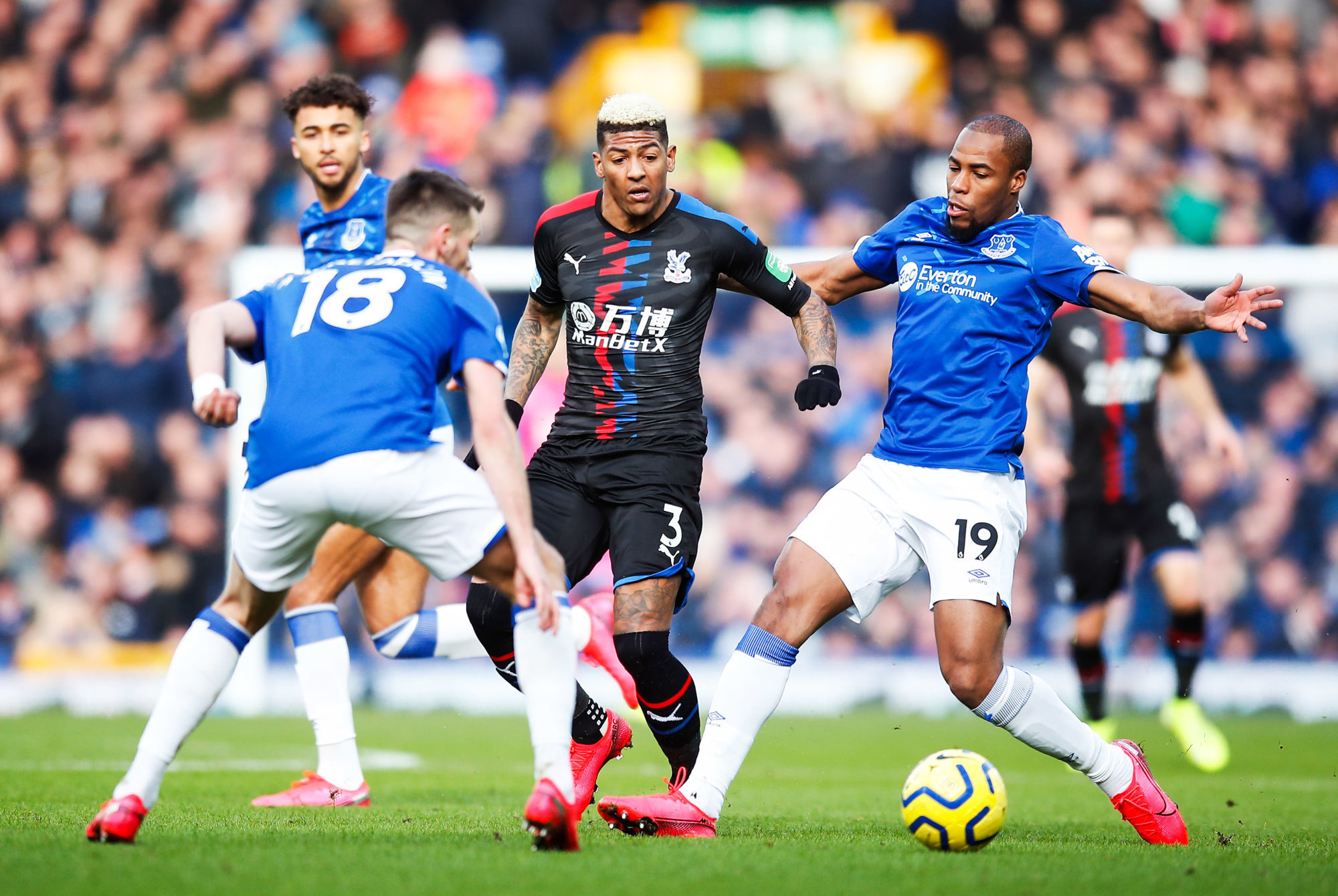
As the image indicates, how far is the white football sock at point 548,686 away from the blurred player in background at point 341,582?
1485 mm

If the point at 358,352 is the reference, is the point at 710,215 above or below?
above

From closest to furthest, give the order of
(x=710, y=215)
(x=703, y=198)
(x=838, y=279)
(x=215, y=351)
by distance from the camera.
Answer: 1. (x=215, y=351)
2. (x=710, y=215)
3. (x=838, y=279)
4. (x=703, y=198)

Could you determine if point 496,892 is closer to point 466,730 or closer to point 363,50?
point 466,730

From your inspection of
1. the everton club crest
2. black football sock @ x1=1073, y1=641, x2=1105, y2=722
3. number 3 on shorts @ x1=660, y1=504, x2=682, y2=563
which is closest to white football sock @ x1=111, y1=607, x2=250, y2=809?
number 3 on shorts @ x1=660, y1=504, x2=682, y2=563

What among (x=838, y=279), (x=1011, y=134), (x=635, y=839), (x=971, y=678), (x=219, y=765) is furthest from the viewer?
(x=219, y=765)

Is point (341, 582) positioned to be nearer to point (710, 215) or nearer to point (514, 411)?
point (514, 411)

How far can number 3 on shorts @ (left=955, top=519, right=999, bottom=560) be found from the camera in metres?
4.78

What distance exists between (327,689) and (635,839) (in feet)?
5.45

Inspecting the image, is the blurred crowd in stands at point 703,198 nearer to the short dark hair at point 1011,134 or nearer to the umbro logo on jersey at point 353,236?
the umbro logo on jersey at point 353,236

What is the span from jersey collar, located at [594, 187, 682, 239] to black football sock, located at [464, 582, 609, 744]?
4.63 feet

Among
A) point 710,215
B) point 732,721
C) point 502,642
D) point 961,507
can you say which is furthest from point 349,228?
point 961,507

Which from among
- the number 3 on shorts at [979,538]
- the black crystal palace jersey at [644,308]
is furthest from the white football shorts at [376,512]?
the number 3 on shorts at [979,538]

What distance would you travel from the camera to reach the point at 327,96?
18.6ft

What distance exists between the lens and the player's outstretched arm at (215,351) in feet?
12.3
